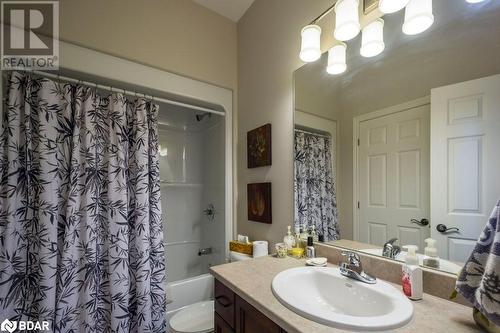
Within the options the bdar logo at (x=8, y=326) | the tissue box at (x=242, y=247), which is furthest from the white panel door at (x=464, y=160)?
the bdar logo at (x=8, y=326)

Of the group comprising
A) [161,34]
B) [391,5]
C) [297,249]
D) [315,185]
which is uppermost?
[161,34]

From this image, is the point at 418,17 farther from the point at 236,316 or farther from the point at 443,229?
the point at 236,316

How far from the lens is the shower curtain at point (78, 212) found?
4.24 feet

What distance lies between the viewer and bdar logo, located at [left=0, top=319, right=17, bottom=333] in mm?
1205

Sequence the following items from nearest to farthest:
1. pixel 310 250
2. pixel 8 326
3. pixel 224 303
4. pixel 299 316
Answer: pixel 299 316, pixel 224 303, pixel 8 326, pixel 310 250

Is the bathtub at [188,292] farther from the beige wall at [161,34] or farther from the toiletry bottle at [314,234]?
the beige wall at [161,34]

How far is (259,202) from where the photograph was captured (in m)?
1.77

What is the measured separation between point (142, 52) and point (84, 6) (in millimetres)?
396

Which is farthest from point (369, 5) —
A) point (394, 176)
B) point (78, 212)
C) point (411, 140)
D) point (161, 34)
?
point (78, 212)

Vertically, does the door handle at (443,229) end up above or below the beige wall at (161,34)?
below

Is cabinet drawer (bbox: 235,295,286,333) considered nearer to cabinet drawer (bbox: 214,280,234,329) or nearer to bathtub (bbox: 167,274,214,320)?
cabinet drawer (bbox: 214,280,234,329)

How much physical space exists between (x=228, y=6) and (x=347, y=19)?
1254 mm

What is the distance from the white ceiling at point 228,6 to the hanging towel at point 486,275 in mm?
2097

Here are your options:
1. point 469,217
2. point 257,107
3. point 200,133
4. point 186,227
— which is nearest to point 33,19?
point 257,107
